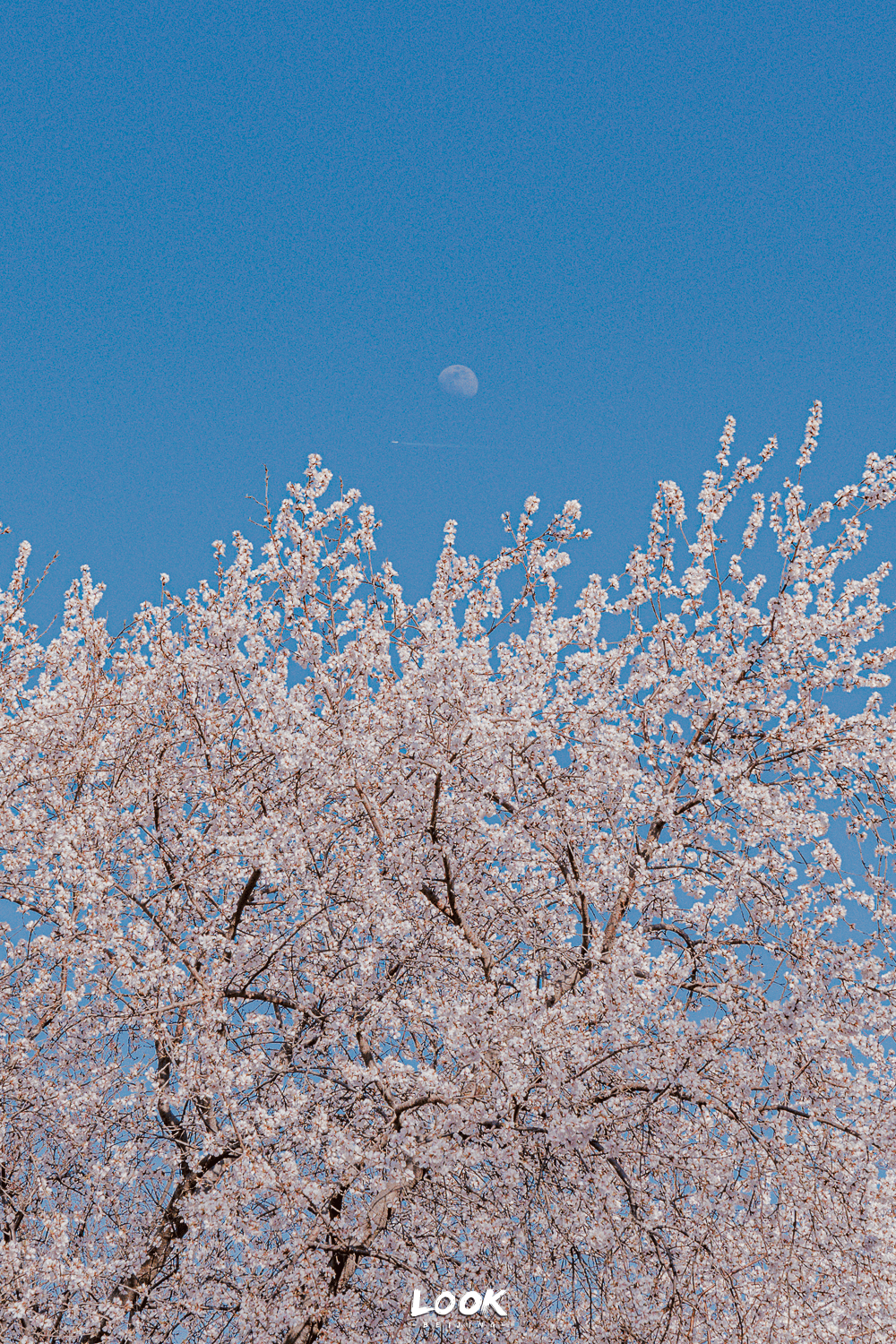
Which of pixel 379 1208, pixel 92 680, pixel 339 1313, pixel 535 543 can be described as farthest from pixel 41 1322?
pixel 535 543

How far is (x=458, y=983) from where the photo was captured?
7.64 metres

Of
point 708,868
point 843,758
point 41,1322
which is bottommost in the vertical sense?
point 41,1322

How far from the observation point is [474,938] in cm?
788

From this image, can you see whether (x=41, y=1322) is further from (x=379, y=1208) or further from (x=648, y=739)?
(x=648, y=739)

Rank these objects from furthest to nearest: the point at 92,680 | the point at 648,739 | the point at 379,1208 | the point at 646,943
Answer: the point at 92,680 → the point at 648,739 → the point at 646,943 → the point at 379,1208

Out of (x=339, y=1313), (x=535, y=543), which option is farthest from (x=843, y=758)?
(x=339, y=1313)

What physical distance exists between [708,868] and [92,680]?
6.67 m

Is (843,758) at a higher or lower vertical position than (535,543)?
lower

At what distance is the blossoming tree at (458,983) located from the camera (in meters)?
6.76

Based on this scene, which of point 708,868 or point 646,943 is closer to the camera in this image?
point 646,943

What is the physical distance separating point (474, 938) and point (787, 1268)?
10.7ft

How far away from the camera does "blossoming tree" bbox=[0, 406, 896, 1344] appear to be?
676cm

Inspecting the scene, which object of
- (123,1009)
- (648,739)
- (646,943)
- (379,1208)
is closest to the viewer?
(379,1208)

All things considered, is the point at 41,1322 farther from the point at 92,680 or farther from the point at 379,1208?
the point at 92,680
